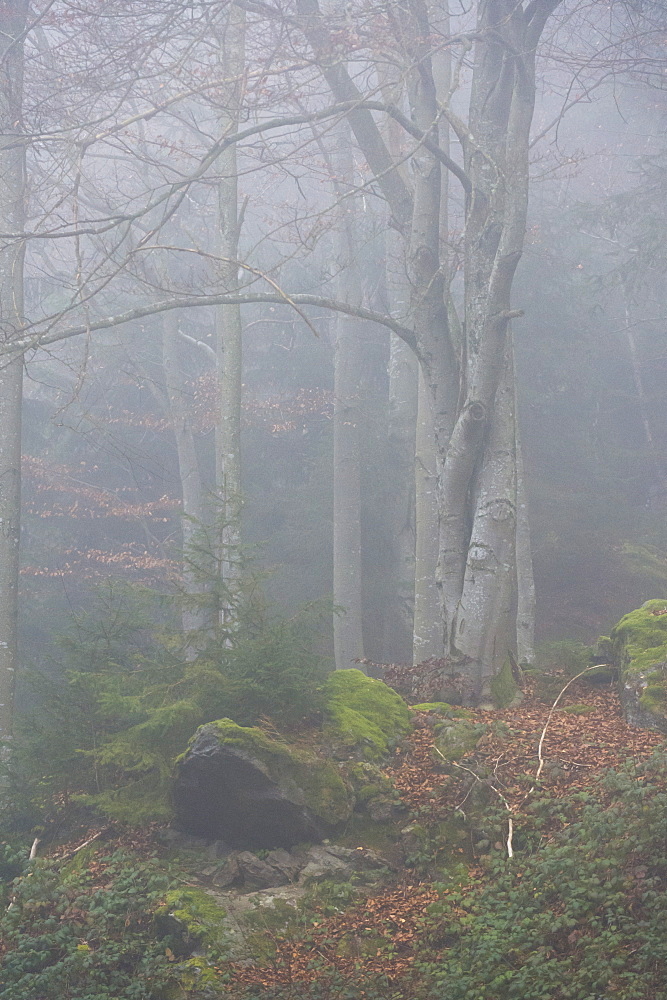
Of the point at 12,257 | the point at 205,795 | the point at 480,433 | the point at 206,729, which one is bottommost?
the point at 205,795

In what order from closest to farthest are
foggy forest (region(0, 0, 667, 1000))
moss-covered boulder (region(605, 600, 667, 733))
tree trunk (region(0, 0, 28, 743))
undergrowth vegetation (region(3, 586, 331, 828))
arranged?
1. foggy forest (region(0, 0, 667, 1000))
2. undergrowth vegetation (region(3, 586, 331, 828))
3. moss-covered boulder (region(605, 600, 667, 733))
4. tree trunk (region(0, 0, 28, 743))

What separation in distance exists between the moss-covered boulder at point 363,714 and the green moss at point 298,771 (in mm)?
496

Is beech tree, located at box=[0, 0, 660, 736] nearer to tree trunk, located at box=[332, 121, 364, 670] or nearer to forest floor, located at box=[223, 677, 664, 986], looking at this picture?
forest floor, located at box=[223, 677, 664, 986]

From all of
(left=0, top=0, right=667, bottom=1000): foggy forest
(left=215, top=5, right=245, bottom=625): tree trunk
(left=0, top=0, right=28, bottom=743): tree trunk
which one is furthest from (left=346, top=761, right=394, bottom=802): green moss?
(left=215, top=5, right=245, bottom=625): tree trunk

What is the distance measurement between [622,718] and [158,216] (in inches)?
652

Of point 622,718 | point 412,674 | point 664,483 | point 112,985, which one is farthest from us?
point 664,483

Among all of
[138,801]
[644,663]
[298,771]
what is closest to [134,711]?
[138,801]

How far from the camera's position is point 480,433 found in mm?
8352

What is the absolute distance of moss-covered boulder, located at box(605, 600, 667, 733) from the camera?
631 centimetres

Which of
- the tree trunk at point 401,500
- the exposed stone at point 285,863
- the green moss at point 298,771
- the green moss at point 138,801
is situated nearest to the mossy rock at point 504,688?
the green moss at point 298,771

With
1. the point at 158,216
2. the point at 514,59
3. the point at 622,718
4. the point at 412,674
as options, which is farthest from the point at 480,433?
the point at 158,216

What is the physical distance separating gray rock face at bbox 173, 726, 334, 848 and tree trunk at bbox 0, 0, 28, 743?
165 inches

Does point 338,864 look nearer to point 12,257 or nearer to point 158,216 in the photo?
point 12,257

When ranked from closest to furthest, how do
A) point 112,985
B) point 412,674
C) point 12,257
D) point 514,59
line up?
point 112,985, point 412,674, point 514,59, point 12,257
